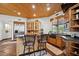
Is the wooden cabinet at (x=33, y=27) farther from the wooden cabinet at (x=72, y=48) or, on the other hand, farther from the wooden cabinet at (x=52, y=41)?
the wooden cabinet at (x=72, y=48)

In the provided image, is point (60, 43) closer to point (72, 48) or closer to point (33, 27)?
point (72, 48)

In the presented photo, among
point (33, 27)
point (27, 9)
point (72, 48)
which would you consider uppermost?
point (27, 9)

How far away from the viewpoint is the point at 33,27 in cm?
249

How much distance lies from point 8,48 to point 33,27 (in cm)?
78

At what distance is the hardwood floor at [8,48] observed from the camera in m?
2.36

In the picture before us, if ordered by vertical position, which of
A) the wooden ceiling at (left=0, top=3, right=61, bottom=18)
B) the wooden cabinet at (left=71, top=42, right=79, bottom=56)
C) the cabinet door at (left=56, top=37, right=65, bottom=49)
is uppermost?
the wooden ceiling at (left=0, top=3, right=61, bottom=18)

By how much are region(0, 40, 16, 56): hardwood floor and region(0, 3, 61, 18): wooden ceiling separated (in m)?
0.70

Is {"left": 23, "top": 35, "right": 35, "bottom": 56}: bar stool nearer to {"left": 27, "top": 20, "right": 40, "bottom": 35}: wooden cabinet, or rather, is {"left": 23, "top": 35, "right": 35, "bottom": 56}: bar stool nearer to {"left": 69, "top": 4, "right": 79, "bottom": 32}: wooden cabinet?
{"left": 27, "top": 20, "right": 40, "bottom": 35}: wooden cabinet

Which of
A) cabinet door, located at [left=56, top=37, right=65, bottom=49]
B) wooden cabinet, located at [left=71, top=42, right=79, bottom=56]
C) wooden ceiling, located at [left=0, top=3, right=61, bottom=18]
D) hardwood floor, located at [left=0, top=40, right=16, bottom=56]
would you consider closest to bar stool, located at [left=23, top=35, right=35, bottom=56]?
hardwood floor, located at [left=0, top=40, right=16, bottom=56]

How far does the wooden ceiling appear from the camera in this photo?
2.37m

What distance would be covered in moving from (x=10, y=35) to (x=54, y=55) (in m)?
1.19

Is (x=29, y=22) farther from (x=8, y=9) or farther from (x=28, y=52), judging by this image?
(x=28, y=52)

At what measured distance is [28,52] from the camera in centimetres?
247

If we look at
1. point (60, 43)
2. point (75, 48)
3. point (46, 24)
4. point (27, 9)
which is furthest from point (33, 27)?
point (75, 48)
